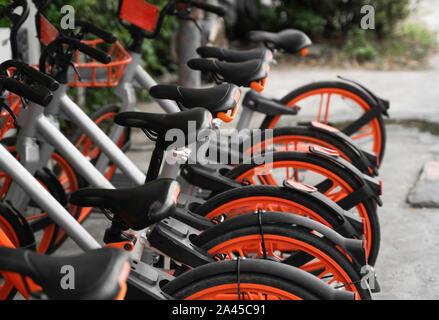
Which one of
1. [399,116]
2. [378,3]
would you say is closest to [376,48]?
[378,3]

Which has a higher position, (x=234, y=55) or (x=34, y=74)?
(x=234, y=55)

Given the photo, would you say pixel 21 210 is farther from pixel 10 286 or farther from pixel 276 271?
pixel 276 271

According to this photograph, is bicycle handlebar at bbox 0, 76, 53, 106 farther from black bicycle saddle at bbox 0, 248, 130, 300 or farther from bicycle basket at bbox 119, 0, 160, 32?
bicycle basket at bbox 119, 0, 160, 32

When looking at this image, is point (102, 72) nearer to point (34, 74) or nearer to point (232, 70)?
point (232, 70)

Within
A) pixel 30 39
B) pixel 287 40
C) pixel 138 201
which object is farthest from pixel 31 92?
pixel 287 40

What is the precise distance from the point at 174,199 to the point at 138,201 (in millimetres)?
104

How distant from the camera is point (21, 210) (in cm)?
292

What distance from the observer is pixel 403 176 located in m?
4.82

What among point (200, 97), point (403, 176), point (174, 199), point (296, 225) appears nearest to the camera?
point (174, 199)

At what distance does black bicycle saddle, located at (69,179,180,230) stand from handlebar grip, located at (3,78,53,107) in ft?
1.28

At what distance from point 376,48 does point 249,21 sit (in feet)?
6.48

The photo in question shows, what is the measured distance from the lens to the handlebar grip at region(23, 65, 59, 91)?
7.22 ft

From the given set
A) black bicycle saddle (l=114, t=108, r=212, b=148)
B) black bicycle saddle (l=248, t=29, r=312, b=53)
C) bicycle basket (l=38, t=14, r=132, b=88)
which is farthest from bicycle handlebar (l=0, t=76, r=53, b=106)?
black bicycle saddle (l=248, t=29, r=312, b=53)

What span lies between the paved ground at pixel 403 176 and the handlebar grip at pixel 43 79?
65.8 inches
